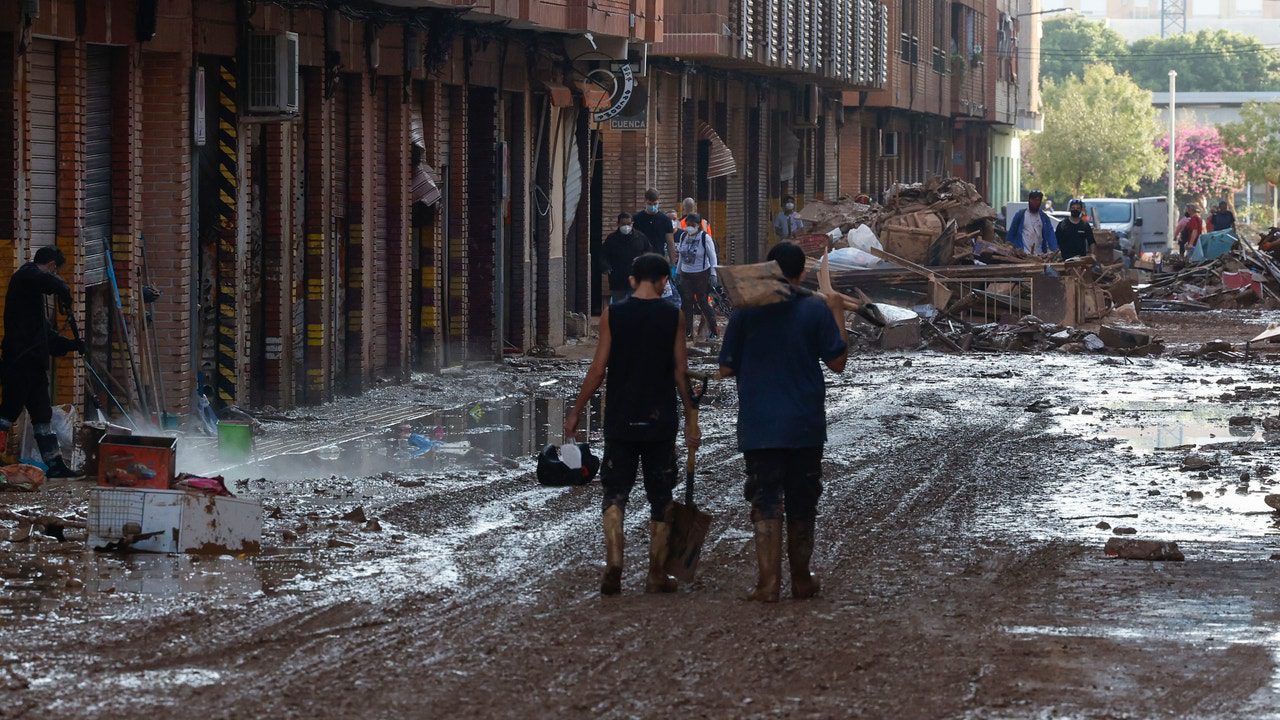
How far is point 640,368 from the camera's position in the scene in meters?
9.28

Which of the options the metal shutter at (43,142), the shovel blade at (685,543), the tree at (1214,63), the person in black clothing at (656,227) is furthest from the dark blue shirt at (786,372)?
the tree at (1214,63)

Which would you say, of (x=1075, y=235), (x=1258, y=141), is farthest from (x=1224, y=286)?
(x=1258, y=141)

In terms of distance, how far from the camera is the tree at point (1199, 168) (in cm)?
9819

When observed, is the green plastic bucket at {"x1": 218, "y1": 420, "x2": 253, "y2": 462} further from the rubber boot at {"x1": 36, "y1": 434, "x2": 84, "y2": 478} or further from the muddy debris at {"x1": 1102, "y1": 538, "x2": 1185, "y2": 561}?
the muddy debris at {"x1": 1102, "y1": 538, "x2": 1185, "y2": 561}

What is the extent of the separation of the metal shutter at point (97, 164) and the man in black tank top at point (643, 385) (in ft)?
22.0

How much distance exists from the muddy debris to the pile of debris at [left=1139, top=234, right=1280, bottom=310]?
81.5 ft

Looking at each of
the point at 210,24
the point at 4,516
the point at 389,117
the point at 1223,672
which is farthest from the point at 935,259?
the point at 1223,672

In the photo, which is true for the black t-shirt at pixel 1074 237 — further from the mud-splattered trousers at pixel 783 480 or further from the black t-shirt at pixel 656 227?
A: the mud-splattered trousers at pixel 783 480

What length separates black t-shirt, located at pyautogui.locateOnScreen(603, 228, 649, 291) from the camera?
24.6 m

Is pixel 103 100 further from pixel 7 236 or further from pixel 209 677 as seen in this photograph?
pixel 209 677

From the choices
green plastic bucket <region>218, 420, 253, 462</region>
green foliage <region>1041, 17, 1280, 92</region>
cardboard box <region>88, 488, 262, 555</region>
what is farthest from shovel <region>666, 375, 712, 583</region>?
green foliage <region>1041, 17, 1280, 92</region>

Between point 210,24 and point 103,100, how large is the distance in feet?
5.04

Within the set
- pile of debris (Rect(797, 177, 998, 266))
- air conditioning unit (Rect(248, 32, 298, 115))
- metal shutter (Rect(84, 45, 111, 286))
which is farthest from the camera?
pile of debris (Rect(797, 177, 998, 266))

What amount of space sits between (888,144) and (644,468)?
1768 inches
